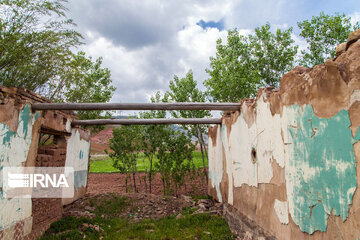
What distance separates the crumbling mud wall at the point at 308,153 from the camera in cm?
173

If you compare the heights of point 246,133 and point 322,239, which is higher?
point 246,133

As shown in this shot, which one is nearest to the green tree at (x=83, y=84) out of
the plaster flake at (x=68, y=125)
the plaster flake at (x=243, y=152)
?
the plaster flake at (x=68, y=125)

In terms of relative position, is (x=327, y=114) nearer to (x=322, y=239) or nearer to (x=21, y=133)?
(x=322, y=239)

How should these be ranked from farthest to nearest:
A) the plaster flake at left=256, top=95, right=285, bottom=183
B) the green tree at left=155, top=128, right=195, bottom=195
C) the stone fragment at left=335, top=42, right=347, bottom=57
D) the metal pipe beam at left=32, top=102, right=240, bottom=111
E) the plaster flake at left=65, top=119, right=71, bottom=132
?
the green tree at left=155, top=128, right=195, bottom=195 → the plaster flake at left=65, top=119, right=71, bottom=132 → the metal pipe beam at left=32, top=102, right=240, bottom=111 → the plaster flake at left=256, top=95, right=285, bottom=183 → the stone fragment at left=335, top=42, right=347, bottom=57

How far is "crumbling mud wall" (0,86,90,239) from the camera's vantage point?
3.45 metres

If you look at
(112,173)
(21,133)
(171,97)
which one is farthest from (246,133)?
(112,173)

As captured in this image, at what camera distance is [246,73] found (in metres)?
10.0

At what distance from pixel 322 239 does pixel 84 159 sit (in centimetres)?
682

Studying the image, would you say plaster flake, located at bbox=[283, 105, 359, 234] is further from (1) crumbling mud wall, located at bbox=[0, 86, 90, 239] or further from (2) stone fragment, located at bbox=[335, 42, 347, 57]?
(1) crumbling mud wall, located at bbox=[0, 86, 90, 239]

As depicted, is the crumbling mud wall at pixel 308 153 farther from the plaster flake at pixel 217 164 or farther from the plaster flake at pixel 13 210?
the plaster flake at pixel 13 210

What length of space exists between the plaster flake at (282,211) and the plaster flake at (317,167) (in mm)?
141

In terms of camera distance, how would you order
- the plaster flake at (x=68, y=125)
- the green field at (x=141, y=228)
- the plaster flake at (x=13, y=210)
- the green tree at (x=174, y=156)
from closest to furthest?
the plaster flake at (x=13, y=210)
the green field at (x=141, y=228)
the plaster flake at (x=68, y=125)
the green tree at (x=174, y=156)

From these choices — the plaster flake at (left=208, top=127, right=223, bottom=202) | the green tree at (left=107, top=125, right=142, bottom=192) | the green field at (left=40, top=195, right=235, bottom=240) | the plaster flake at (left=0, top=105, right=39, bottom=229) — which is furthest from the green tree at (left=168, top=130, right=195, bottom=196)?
the plaster flake at (left=0, top=105, right=39, bottom=229)

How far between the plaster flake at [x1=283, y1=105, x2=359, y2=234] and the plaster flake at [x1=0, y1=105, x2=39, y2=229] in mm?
4030
